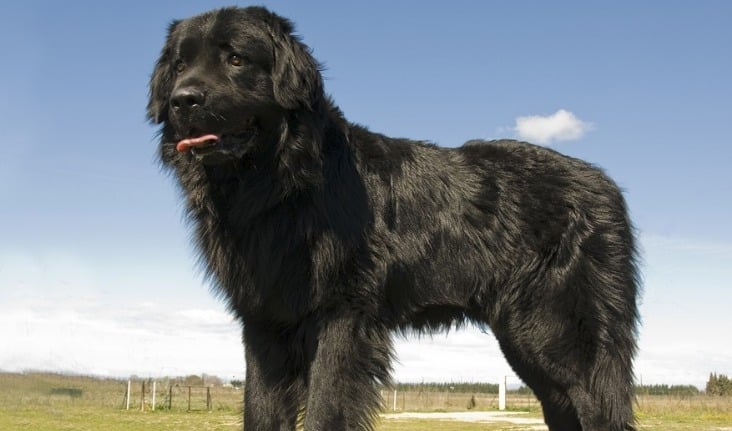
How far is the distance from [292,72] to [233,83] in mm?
355

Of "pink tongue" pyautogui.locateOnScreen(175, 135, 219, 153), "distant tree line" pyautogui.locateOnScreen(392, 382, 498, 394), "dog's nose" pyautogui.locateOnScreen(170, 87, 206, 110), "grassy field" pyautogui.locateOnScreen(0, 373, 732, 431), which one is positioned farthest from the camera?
"distant tree line" pyautogui.locateOnScreen(392, 382, 498, 394)

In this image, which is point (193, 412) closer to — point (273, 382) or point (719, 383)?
point (273, 382)

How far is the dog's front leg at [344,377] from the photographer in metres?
3.66

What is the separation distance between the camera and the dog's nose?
356 cm

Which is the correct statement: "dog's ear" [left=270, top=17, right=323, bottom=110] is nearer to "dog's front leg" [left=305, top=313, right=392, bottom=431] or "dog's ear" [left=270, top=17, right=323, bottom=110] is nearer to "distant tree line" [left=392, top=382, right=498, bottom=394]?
"dog's front leg" [left=305, top=313, right=392, bottom=431]

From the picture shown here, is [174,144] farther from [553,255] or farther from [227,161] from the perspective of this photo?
[553,255]

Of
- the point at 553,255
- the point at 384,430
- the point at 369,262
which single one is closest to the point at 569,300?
the point at 553,255

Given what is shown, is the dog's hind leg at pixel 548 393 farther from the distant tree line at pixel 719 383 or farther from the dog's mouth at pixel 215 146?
the distant tree line at pixel 719 383

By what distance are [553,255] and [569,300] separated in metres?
0.31

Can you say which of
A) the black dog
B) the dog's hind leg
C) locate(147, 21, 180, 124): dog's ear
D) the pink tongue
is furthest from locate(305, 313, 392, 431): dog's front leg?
locate(147, 21, 180, 124): dog's ear

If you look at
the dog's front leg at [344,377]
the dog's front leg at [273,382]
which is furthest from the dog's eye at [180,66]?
the dog's front leg at [344,377]

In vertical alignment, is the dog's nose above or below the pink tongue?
above

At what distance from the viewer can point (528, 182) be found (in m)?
4.71

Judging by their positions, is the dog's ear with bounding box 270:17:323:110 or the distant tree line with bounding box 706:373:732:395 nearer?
the dog's ear with bounding box 270:17:323:110
